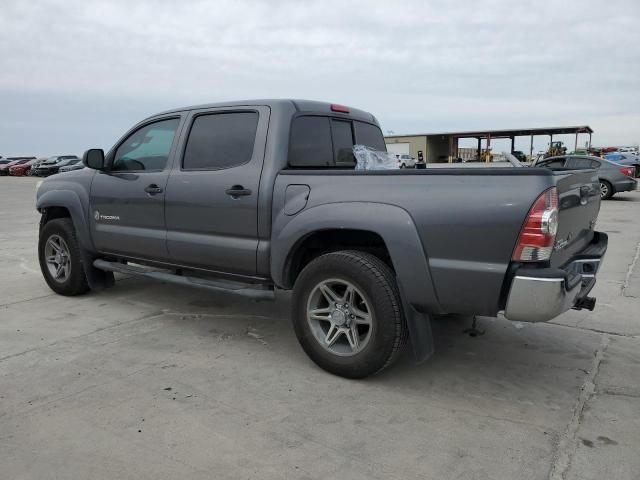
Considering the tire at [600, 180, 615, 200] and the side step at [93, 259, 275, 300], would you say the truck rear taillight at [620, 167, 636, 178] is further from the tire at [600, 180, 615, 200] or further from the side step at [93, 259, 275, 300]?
the side step at [93, 259, 275, 300]

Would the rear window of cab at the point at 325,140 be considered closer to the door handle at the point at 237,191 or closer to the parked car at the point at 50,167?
the door handle at the point at 237,191

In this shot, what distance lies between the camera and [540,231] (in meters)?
2.86

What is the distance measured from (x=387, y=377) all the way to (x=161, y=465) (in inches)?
64.1

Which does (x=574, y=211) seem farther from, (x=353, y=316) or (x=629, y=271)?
(x=629, y=271)

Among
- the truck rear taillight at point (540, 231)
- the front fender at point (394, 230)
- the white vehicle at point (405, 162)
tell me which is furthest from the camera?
the white vehicle at point (405, 162)

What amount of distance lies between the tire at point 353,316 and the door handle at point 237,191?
74cm

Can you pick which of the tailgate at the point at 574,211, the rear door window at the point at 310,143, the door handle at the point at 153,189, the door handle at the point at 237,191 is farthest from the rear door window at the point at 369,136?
the tailgate at the point at 574,211

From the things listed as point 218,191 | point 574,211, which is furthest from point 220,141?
point 574,211

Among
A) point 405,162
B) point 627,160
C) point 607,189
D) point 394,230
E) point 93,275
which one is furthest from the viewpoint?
point 627,160

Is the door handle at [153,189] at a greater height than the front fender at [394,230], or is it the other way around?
the door handle at [153,189]

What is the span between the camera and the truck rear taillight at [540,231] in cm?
285

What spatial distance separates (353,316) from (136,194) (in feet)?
7.78

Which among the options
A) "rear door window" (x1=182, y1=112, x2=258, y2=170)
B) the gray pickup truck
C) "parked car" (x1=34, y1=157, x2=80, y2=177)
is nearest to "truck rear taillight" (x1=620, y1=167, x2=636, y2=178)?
the gray pickup truck

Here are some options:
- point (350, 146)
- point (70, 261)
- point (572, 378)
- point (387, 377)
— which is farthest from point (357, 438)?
point (70, 261)
